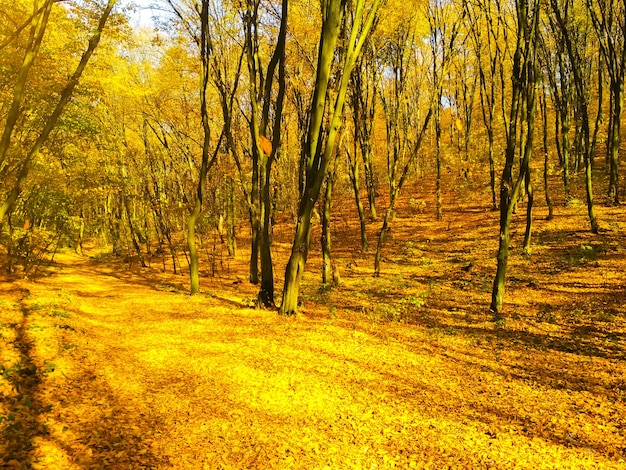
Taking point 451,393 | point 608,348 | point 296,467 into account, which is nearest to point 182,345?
point 296,467

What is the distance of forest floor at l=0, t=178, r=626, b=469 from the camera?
3609 mm

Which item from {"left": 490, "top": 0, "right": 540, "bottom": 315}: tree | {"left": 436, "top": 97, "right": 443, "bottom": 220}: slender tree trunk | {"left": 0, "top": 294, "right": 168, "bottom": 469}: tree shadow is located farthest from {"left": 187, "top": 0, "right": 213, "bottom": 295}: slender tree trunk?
{"left": 436, "top": 97, "right": 443, "bottom": 220}: slender tree trunk

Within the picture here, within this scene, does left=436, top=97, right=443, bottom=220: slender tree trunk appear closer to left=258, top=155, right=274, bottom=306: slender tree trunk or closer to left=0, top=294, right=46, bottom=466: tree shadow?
left=258, top=155, right=274, bottom=306: slender tree trunk

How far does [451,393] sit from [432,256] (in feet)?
36.2

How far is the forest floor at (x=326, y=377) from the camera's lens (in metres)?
3.61

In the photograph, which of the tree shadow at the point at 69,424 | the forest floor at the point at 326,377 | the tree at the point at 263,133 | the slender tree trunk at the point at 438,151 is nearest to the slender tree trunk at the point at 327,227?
the forest floor at the point at 326,377

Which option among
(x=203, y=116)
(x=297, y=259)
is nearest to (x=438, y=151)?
(x=203, y=116)

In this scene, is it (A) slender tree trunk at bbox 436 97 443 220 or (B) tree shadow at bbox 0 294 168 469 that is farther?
(A) slender tree trunk at bbox 436 97 443 220

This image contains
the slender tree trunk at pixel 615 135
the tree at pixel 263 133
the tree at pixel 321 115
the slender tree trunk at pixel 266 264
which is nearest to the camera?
the tree at pixel 321 115

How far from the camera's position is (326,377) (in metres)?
5.40

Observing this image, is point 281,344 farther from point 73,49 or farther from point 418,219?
point 418,219

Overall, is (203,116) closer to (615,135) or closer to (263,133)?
(263,133)

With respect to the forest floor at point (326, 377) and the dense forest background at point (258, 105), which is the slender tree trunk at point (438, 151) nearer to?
the dense forest background at point (258, 105)

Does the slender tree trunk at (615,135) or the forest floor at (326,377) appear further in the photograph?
the slender tree trunk at (615,135)
